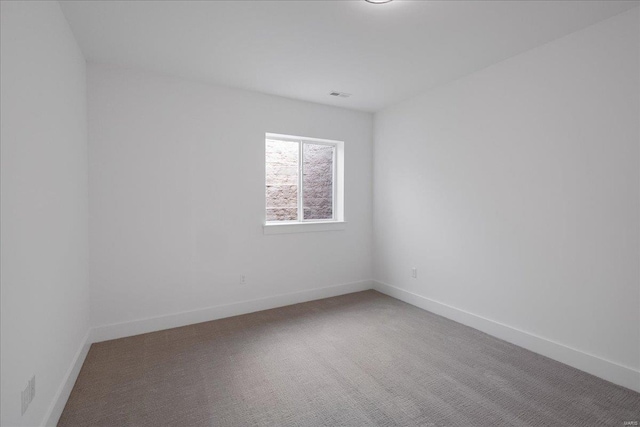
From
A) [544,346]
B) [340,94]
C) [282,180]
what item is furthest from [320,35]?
[544,346]

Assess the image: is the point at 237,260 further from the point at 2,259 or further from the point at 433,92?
the point at 433,92

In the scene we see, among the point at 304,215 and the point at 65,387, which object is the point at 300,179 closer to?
the point at 304,215

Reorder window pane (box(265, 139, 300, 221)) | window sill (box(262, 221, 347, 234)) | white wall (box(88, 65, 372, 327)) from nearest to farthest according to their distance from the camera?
white wall (box(88, 65, 372, 327)), window sill (box(262, 221, 347, 234)), window pane (box(265, 139, 300, 221))

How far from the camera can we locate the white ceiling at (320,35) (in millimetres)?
2168

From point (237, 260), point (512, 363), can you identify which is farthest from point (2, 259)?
point (512, 363)

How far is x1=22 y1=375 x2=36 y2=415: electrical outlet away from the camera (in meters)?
1.52

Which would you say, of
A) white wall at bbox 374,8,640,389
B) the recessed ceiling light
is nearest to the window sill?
white wall at bbox 374,8,640,389

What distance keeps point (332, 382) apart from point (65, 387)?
180 cm

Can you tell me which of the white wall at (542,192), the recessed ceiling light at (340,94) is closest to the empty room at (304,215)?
the white wall at (542,192)

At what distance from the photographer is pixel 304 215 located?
4.39 m

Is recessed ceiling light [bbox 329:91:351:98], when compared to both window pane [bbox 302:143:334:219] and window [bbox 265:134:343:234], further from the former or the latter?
window pane [bbox 302:143:334:219]

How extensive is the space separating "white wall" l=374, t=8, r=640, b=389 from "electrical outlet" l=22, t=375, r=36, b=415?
3.54 meters

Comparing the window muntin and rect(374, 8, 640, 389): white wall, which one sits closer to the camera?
rect(374, 8, 640, 389): white wall

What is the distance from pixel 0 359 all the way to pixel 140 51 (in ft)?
8.25
